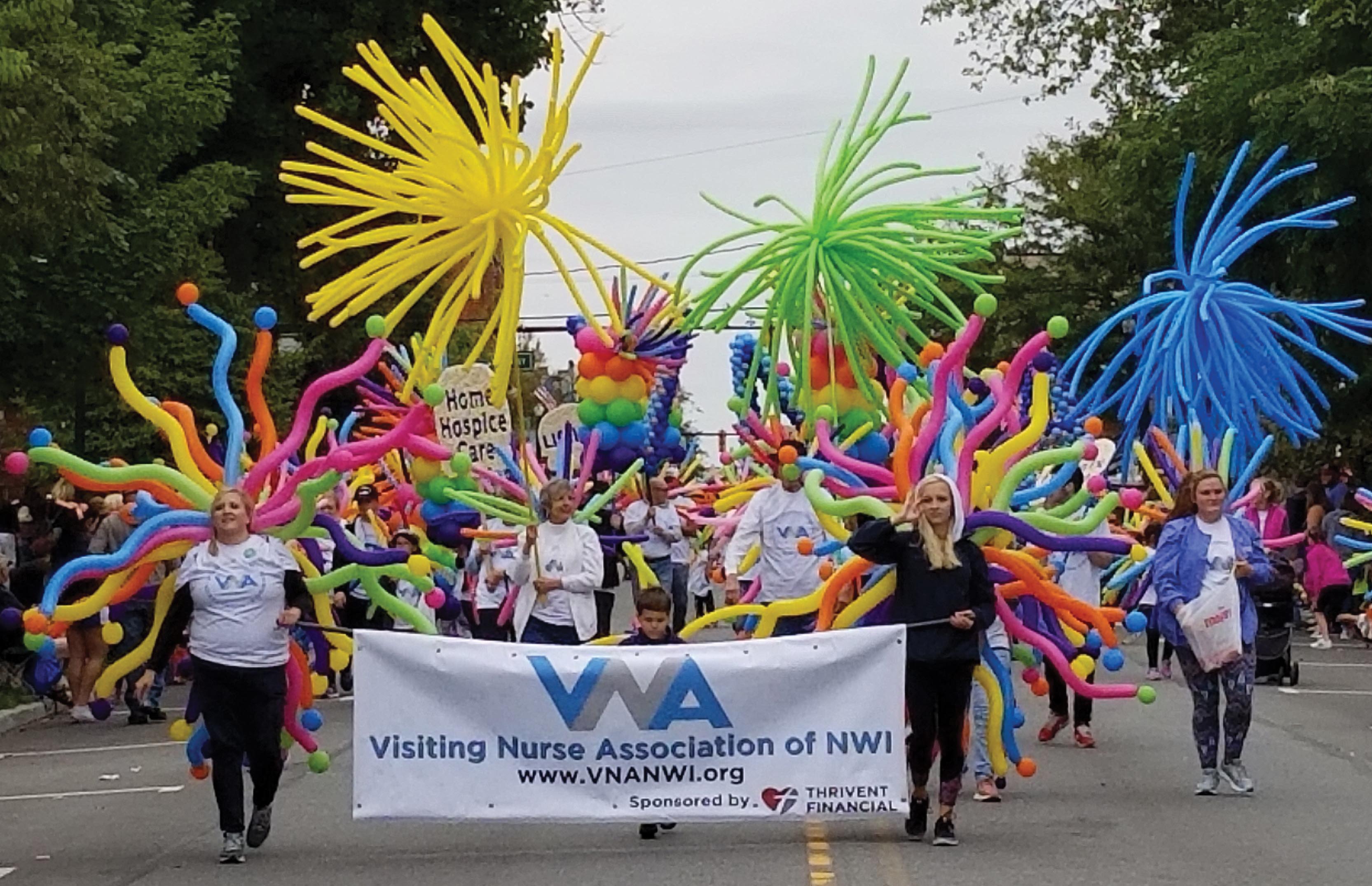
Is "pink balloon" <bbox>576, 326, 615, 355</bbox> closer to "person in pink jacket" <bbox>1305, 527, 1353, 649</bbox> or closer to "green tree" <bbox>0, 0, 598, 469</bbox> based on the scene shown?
"green tree" <bbox>0, 0, 598, 469</bbox>

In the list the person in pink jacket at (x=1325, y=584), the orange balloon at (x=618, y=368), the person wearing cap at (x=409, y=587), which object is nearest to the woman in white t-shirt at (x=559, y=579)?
the person wearing cap at (x=409, y=587)

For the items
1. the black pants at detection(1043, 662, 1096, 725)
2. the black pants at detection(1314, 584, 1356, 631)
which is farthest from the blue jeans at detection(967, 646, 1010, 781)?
the black pants at detection(1314, 584, 1356, 631)

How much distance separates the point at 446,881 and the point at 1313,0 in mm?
20094

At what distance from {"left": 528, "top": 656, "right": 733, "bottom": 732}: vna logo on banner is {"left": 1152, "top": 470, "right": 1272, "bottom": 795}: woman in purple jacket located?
118 inches

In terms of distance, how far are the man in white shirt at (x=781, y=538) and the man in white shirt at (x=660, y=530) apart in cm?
810

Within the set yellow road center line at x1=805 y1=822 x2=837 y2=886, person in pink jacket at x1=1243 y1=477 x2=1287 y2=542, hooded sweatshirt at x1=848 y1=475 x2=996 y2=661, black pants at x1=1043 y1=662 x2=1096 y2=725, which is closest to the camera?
yellow road center line at x1=805 y1=822 x2=837 y2=886

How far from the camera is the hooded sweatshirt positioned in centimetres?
1080

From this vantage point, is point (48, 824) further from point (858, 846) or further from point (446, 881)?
point (858, 846)

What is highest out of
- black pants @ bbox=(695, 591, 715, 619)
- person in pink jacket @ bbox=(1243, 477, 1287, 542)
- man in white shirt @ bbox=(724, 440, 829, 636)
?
man in white shirt @ bbox=(724, 440, 829, 636)

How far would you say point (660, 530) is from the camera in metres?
23.2

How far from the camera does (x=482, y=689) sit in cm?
1074

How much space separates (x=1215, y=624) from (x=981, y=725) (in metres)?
1.27

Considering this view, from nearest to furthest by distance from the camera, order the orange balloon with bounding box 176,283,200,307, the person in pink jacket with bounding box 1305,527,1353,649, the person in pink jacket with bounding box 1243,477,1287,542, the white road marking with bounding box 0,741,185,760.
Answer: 1. the orange balloon with bounding box 176,283,200,307
2. the white road marking with bounding box 0,741,185,760
3. the person in pink jacket with bounding box 1243,477,1287,542
4. the person in pink jacket with bounding box 1305,527,1353,649

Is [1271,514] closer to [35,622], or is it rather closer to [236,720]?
[236,720]
